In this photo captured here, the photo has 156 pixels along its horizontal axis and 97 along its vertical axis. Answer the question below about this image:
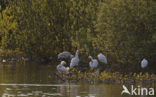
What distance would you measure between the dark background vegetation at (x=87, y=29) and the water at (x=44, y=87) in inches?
103

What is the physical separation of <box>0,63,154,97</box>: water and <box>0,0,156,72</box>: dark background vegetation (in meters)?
2.61

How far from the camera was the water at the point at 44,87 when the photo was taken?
2155 cm

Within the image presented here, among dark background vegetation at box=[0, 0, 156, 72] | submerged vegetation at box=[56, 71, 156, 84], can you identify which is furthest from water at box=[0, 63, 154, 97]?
dark background vegetation at box=[0, 0, 156, 72]

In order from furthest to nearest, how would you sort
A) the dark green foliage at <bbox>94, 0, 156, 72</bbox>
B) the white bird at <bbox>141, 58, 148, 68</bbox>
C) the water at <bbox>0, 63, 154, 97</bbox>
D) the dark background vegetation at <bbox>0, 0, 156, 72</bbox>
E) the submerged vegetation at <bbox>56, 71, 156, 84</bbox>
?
1. the dark background vegetation at <bbox>0, 0, 156, 72</bbox>
2. the dark green foliage at <bbox>94, 0, 156, 72</bbox>
3. the white bird at <bbox>141, 58, 148, 68</bbox>
4. the submerged vegetation at <bbox>56, 71, 156, 84</bbox>
5. the water at <bbox>0, 63, 154, 97</bbox>

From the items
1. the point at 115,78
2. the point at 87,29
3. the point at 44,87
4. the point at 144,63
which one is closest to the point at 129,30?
the point at 144,63

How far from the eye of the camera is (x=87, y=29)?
31.2 m

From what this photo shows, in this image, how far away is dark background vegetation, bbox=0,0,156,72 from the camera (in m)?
27.1

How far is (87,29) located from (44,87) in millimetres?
7463

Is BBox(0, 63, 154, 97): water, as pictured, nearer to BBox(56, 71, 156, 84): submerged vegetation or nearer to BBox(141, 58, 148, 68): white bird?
BBox(56, 71, 156, 84): submerged vegetation

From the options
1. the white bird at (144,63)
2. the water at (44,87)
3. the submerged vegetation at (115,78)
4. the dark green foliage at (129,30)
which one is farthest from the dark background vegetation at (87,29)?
the water at (44,87)

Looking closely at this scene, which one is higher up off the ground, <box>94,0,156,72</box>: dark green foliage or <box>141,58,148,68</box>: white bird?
<box>94,0,156,72</box>: dark green foliage

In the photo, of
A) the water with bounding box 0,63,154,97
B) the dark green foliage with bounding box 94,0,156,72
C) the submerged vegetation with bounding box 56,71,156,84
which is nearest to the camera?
the water with bounding box 0,63,154,97

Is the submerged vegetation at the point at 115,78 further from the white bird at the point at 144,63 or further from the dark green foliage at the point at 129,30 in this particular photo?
the dark green foliage at the point at 129,30

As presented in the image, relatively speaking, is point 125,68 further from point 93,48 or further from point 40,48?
point 40,48
